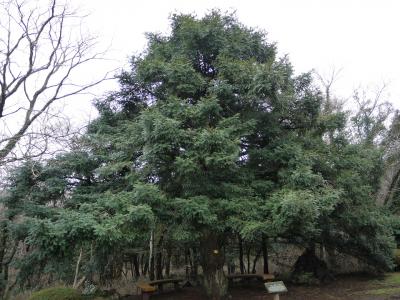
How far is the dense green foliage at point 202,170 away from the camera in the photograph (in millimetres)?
7570

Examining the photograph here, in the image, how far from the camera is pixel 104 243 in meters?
7.21

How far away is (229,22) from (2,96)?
6828 mm

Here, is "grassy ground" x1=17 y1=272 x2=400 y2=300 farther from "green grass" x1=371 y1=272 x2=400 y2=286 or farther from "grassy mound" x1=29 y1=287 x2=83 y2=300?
"grassy mound" x1=29 y1=287 x2=83 y2=300

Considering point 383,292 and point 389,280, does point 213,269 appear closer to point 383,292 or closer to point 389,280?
point 383,292

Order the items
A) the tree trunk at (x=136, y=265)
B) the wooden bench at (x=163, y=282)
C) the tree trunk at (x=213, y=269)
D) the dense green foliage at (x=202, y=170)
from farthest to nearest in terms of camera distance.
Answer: the tree trunk at (x=136, y=265) → the wooden bench at (x=163, y=282) → the tree trunk at (x=213, y=269) → the dense green foliage at (x=202, y=170)

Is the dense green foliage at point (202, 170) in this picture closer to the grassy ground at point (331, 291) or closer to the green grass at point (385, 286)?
the green grass at point (385, 286)

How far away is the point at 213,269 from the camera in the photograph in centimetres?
925

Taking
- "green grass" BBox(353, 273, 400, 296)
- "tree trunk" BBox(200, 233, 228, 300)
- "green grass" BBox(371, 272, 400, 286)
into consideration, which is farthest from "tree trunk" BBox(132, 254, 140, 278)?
"green grass" BBox(371, 272, 400, 286)

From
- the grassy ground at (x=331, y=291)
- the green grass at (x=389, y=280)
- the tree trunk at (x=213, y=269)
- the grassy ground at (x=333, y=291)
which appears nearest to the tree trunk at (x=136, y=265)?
the grassy ground at (x=331, y=291)

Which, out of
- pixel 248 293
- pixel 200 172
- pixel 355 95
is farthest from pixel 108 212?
pixel 355 95

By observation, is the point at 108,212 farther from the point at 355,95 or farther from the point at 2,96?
the point at 355,95

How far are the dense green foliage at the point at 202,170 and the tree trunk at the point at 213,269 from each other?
31 millimetres

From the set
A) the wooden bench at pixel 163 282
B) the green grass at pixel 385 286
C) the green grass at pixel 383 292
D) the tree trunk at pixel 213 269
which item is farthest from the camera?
the wooden bench at pixel 163 282

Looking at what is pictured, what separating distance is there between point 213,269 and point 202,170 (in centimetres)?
286
